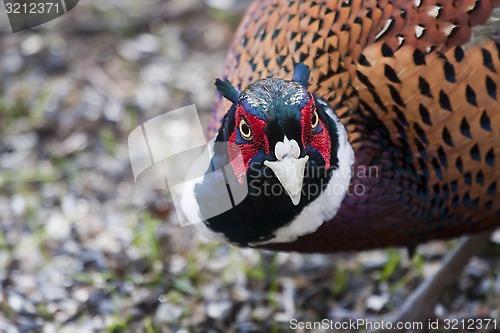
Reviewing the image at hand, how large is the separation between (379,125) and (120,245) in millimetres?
1796

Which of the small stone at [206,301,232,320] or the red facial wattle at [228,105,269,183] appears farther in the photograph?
the small stone at [206,301,232,320]

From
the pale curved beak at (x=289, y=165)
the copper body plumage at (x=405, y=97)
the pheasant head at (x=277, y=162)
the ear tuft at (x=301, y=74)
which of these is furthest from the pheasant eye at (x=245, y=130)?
the copper body plumage at (x=405, y=97)

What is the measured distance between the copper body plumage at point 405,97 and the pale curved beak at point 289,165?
53 cm

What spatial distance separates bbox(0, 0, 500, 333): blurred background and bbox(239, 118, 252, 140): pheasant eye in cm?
150

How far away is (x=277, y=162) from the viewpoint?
273 cm

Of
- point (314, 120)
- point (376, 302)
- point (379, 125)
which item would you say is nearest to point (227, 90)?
point (314, 120)

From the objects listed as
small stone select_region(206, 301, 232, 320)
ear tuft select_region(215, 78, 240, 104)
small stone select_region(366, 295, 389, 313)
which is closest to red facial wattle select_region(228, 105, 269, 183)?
ear tuft select_region(215, 78, 240, 104)

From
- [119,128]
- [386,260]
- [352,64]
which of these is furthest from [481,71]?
[119,128]

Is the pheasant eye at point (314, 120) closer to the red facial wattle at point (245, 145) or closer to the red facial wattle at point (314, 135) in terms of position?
the red facial wattle at point (314, 135)

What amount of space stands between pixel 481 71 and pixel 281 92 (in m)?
0.91

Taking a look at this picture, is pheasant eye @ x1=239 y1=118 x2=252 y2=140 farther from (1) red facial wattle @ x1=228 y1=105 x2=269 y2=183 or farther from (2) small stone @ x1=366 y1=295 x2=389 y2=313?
(2) small stone @ x1=366 y1=295 x2=389 y2=313

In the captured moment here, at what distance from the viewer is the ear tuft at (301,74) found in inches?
120

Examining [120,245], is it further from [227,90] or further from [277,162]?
[277,162]

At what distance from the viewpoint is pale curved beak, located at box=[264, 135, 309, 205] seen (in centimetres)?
271
